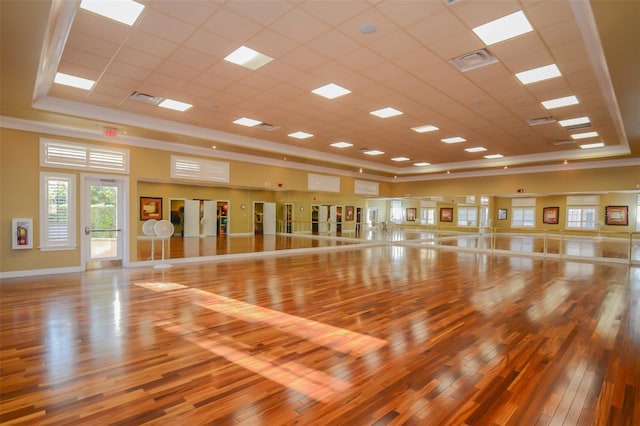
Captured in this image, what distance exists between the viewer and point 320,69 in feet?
16.8

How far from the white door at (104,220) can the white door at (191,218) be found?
7749 millimetres

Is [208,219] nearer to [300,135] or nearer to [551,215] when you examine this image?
[300,135]

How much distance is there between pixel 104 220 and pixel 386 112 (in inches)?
282

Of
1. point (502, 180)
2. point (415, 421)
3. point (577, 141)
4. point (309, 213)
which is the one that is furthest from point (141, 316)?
point (502, 180)

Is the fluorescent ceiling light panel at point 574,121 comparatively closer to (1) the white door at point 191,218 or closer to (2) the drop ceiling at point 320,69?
(2) the drop ceiling at point 320,69

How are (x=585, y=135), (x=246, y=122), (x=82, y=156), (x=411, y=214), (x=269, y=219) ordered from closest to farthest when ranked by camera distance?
(x=82, y=156)
(x=246, y=122)
(x=585, y=135)
(x=411, y=214)
(x=269, y=219)

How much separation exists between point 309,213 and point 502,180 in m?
8.21

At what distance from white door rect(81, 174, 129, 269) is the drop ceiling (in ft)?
3.97

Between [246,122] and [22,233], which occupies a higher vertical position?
[246,122]

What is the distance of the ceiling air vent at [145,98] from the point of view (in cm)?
625

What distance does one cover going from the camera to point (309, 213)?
14.5 meters

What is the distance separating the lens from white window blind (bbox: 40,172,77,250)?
23.6 feet

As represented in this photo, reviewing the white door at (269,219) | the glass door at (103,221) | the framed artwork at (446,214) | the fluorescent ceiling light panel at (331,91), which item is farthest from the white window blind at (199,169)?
the framed artwork at (446,214)

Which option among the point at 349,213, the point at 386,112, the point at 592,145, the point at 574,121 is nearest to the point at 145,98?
the point at 386,112
